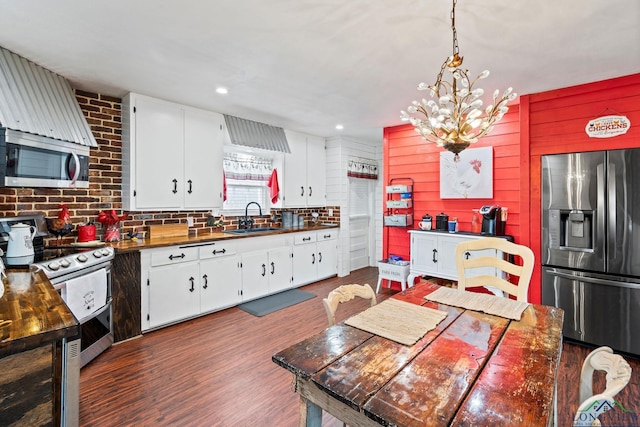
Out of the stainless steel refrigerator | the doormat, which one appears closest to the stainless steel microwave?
the doormat

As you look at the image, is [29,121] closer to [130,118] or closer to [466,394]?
[130,118]

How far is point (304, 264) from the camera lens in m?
4.83

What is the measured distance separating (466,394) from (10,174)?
3.18 metres

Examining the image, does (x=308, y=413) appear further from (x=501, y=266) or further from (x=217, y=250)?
(x=217, y=250)

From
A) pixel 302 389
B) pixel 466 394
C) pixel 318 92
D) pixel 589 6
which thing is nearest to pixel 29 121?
pixel 318 92

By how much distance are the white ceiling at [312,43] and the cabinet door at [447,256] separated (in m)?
1.71

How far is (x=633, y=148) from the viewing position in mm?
2678

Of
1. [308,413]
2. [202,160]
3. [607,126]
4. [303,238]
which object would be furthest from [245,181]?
[607,126]

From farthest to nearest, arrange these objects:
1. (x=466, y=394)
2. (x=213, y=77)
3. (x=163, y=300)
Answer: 1. (x=163, y=300)
2. (x=213, y=77)
3. (x=466, y=394)

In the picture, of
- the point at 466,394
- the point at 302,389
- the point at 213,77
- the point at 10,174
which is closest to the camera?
the point at 466,394

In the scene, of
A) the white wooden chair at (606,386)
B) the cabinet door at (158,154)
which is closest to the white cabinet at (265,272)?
the cabinet door at (158,154)

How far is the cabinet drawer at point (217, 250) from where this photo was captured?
3.55 metres

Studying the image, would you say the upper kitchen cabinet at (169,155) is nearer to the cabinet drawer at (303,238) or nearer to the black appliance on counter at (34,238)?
the black appliance on counter at (34,238)

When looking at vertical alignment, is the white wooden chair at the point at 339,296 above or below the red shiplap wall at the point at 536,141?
below
